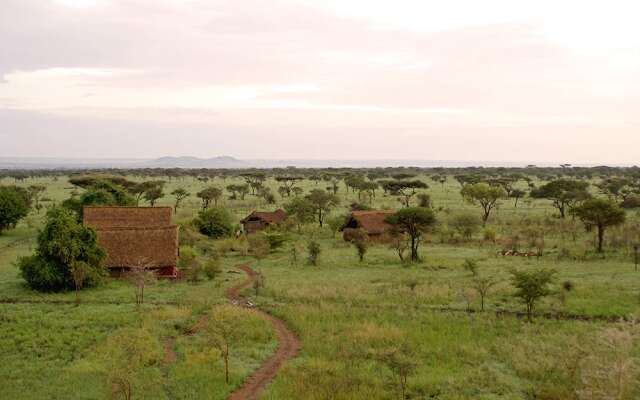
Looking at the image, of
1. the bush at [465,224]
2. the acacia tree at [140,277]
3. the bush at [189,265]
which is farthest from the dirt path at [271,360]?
the bush at [465,224]

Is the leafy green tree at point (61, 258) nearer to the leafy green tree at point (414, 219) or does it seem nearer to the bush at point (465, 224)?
the leafy green tree at point (414, 219)

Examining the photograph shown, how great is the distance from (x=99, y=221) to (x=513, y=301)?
28.5 metres

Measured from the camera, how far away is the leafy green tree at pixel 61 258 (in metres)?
30.5

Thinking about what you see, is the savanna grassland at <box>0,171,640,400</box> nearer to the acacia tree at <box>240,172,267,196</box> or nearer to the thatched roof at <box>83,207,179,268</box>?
the thatched roof at <box>83,207,179,268</box>

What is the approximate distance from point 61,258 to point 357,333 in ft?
59.2

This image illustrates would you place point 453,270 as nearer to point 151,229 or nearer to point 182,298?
point 182,298

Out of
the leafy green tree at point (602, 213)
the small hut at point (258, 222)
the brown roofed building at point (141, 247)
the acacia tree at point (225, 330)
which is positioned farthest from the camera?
the small hut at point (258, 222)

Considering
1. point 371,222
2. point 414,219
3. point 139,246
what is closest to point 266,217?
point 371,222

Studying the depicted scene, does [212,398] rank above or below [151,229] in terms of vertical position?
below

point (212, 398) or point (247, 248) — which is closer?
point (212, 398)

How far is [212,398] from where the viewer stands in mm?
16750

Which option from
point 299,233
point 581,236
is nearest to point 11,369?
point 299,233

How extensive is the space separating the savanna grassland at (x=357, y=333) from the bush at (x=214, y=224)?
11.9 m

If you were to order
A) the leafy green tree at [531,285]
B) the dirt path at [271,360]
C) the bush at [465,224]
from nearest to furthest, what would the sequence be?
the dirt path at [271,360] → the leafy green tree at [531,285] → the bush at [465,224]
